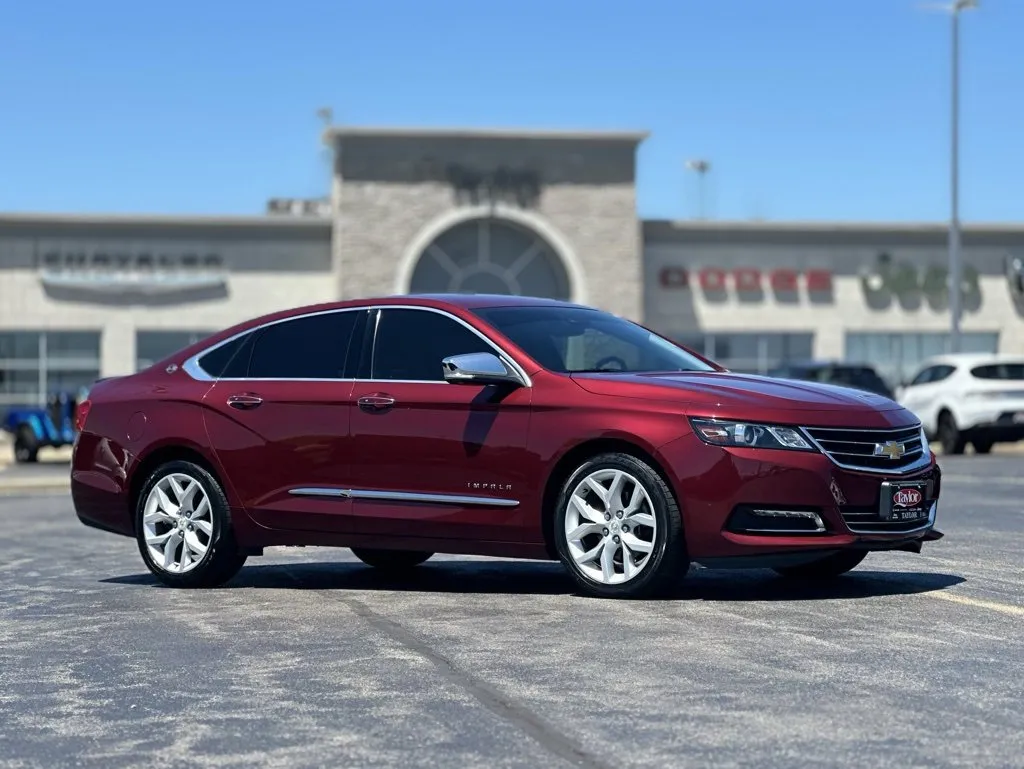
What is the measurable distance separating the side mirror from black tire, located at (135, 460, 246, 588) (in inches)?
66.8

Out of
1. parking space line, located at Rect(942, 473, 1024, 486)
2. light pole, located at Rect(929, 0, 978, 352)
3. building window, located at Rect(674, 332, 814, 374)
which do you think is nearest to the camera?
parking space line, located at Rect(942, 473, 1024, 486)

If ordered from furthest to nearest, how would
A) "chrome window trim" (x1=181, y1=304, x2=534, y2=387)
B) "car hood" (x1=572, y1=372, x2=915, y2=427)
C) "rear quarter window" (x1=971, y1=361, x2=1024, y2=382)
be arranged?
"rear quarter window" (x1=971, y1=361, x2=1024, y2=382)
"chrome window trim" (x1=181, y1=304, x2=534, y2=387)
"car hood" (x1=572, y1=372, x2=915, y2=427)

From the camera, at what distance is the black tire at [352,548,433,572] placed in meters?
10.8

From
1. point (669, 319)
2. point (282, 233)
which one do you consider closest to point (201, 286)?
point (282, 233)

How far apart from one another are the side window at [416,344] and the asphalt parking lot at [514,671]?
3.86 ft

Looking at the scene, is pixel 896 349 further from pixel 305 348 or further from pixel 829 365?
pixel 305 348

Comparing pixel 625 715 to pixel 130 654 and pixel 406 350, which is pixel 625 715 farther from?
pixel 406 350

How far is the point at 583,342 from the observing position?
984 centimetres

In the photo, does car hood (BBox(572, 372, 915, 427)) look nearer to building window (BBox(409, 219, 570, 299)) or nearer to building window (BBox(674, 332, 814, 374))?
building window (BBox(409, 219, 570, 299))

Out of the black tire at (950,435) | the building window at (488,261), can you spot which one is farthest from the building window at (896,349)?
the black tire at (950,435)

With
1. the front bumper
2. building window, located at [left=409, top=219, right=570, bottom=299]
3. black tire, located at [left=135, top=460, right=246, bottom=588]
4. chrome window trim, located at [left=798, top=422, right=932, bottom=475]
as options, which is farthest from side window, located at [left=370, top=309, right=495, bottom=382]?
building window, located at [left=409, top=219, right=570, bottom=299]

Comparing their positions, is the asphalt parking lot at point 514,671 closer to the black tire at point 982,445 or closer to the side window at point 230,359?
the side window at point 230,359

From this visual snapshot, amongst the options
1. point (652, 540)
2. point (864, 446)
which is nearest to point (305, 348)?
point (652, 540)

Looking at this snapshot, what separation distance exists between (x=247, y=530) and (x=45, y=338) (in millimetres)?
41360
